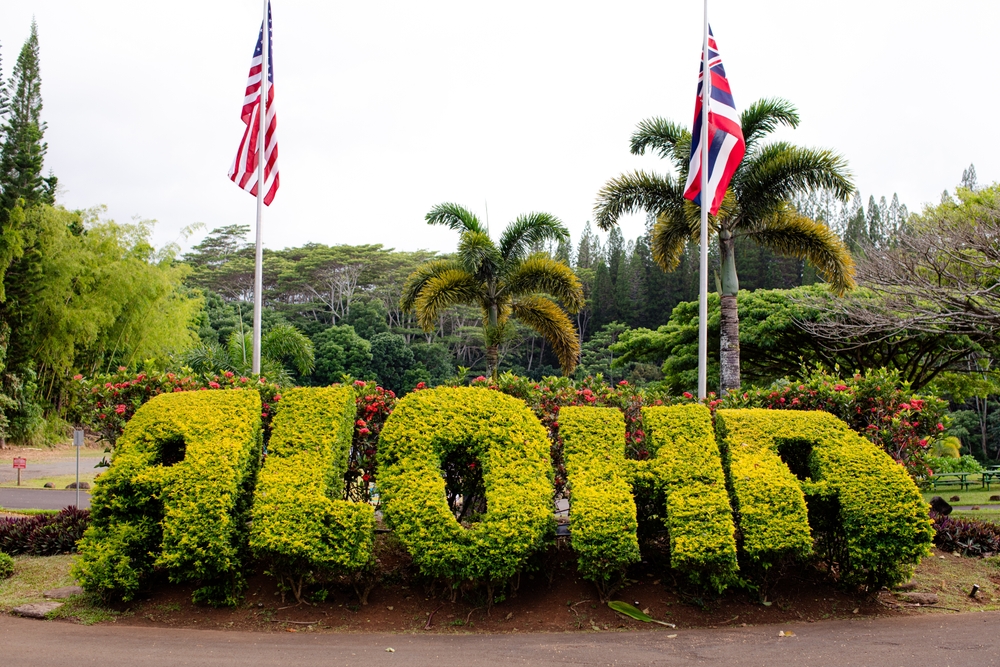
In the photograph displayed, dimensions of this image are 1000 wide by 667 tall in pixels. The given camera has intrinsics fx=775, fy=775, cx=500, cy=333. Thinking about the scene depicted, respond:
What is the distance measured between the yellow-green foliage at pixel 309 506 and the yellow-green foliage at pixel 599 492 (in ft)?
6.29

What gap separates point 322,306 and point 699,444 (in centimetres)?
5343

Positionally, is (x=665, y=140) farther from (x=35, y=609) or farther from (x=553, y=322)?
(x=35, y=609)

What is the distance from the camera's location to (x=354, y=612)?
7098mm

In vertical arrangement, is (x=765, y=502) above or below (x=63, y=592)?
above

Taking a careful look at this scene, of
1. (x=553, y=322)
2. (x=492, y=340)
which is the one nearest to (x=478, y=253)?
(x=492, y=340)

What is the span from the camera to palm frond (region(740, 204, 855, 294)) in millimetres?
14789

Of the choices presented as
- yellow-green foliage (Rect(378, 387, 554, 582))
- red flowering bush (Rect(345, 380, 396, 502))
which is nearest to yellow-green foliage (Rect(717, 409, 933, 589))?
yellow-green foliage (Rect(378, 387, 554, 582))

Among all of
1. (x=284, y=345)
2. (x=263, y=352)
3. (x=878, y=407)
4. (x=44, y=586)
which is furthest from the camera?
(x=284, y=345)

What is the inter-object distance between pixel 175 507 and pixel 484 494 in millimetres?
2856

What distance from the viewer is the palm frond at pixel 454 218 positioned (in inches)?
682

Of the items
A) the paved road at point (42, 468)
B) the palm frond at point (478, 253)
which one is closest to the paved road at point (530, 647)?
the palm frond at point (478, 253)

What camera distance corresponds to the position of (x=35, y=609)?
7160 millimetres

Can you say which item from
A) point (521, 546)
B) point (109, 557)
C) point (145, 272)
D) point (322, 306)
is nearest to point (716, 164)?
point (521, 546)

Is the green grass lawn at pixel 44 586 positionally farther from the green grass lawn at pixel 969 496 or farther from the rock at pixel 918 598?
the green grass lawn at pixel 969 496
